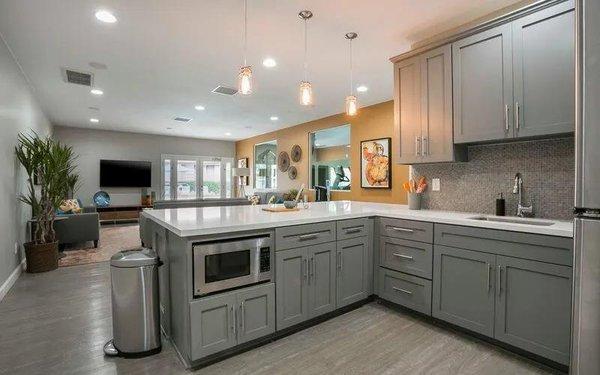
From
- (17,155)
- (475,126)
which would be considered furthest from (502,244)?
(17,155)

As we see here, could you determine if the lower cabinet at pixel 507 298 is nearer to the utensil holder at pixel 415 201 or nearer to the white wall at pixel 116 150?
the utensil holder at pixel 415 201

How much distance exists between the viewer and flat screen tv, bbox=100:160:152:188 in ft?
28.8

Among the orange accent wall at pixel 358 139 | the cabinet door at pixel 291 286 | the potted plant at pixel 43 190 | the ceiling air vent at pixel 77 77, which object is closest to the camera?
the cabinet door at pixel 291 286

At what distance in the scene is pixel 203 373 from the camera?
188 centimetres

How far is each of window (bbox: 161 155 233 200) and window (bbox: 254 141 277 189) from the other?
5.01ft

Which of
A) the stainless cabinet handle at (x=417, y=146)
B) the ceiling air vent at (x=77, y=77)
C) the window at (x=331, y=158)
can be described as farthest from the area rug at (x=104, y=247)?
the window at (x=331, y=158)

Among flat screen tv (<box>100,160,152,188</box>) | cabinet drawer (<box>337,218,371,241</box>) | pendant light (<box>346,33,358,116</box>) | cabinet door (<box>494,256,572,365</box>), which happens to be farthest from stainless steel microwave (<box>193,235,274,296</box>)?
flat screen tv (<box>100,160,152,188</box>)

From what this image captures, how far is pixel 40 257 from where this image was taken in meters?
4.00

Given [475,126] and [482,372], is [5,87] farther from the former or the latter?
[482,372]

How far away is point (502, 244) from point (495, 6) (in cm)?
206

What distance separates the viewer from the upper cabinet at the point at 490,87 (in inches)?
85.1

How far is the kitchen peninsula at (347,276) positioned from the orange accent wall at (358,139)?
89.2 inches

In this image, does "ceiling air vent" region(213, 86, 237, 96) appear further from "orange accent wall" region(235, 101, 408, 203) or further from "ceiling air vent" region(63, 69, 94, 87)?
"orange accent wall" region(235, 101, 408, 203)

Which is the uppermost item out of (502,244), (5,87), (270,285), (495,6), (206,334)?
(495,6)
